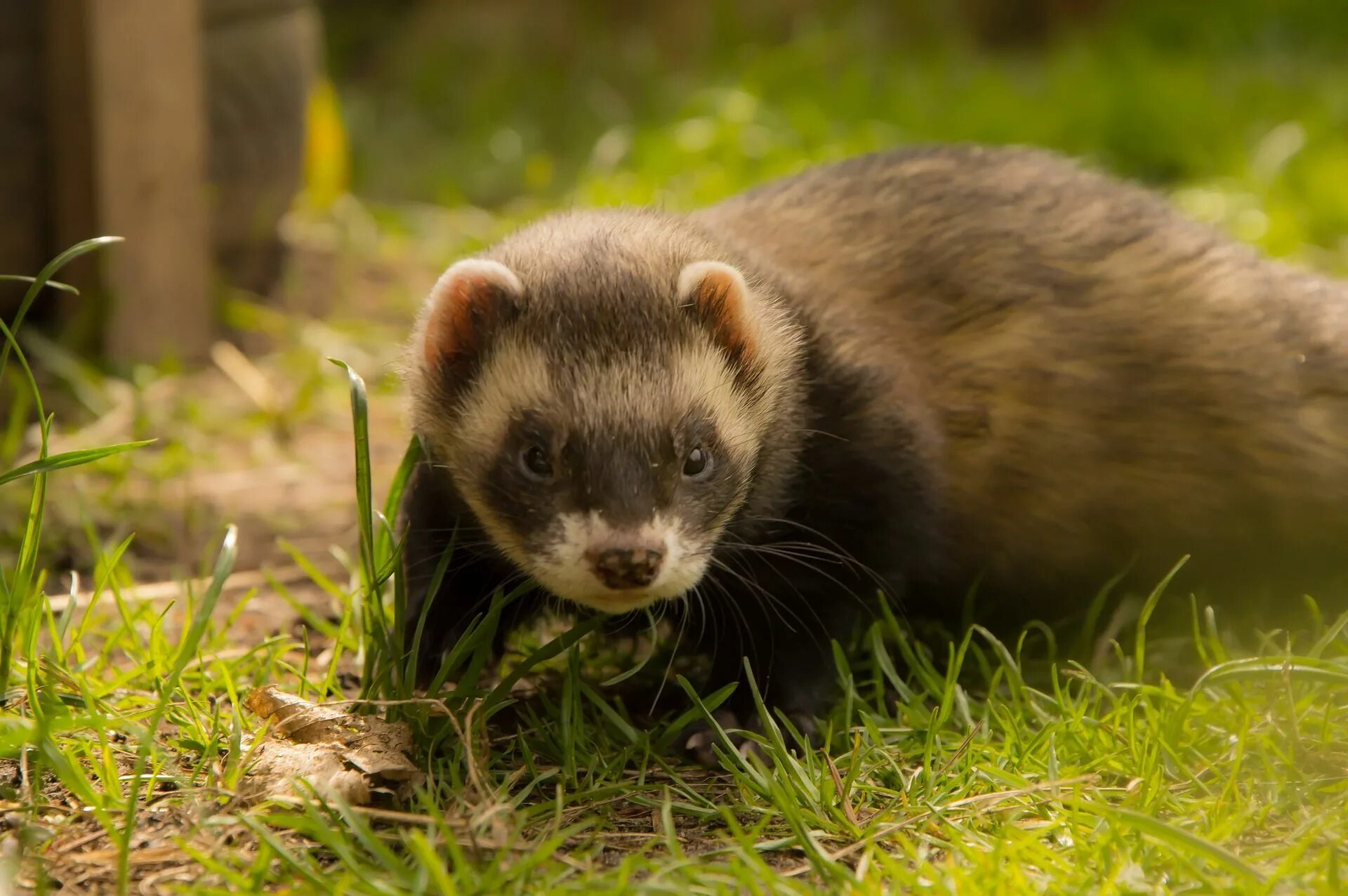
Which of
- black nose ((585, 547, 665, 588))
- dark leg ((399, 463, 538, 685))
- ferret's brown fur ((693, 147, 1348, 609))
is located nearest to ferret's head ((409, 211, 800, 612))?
black nose ((585, 547, 665, 588))

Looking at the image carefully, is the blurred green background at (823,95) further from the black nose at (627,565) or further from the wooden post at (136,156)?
the black nose at (627,565)

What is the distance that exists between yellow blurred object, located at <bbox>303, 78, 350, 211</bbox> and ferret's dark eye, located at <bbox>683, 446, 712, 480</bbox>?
468 cm

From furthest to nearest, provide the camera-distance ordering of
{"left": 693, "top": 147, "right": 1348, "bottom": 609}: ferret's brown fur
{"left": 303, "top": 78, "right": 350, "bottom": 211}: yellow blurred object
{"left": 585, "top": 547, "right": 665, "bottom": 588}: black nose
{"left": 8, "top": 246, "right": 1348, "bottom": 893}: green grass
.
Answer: {"left": 303, "top": 78, "right": 350, "bottom": 211}: yellow blurred object, {"left": 693, "top": 147, "right": 1348, "bottom": 609}: ferret's brown fur, {"left": 585, "top": 547, "right": 665, "bottom": 588}: black nose, {"left": 8, "top": 246, "right": 1348, "bottom": 893}: green grass

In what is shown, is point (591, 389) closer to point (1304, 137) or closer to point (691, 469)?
point (691, 469)

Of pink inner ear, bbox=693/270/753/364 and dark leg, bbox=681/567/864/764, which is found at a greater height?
pink inner ear, bbox=693/270/753/364

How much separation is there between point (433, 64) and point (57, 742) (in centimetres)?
795

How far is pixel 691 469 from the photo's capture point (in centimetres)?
324

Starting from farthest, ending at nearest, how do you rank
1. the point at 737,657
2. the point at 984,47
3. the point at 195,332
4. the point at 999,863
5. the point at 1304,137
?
1. the point at 984,47
2. the point at 1304,137
3. the point at 195,332
4. the point at 737,657
5. the point at 999,863

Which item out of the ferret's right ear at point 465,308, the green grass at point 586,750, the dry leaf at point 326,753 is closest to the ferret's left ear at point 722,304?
the ferret's right ear at point 465,308

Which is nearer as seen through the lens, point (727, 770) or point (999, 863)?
point (999, 863)

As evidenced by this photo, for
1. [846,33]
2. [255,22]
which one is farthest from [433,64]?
[255,22]

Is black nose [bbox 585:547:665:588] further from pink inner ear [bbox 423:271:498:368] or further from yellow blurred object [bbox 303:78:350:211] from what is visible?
yellow blurred object [bbox 303:78:350:211]

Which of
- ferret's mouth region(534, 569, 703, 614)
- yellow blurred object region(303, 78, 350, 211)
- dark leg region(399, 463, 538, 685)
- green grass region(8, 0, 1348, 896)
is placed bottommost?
green grass region(8, 0, 1348, 896)

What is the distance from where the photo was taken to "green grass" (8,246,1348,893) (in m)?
2.68
